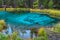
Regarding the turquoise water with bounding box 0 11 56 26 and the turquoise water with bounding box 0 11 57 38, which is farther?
the turquoise water with bounding box 0 11 56 26

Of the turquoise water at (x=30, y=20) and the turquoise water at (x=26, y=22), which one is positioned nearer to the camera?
the turquoise water at (x=26, y=22)

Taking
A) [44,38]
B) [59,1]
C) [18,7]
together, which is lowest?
[18,7]

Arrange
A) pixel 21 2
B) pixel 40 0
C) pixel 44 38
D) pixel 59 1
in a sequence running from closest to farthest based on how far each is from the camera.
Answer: pixel 44 38, pixel 59 1, pixel 40 0, pixel 21 2

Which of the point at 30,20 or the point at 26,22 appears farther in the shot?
the point at 30,20

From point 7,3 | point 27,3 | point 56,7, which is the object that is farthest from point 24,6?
point 56,7

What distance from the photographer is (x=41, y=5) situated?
48312 mm

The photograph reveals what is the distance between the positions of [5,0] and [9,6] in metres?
2.41

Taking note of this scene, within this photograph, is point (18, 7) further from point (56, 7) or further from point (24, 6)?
point (56, 7)

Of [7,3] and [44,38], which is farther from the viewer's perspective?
[7,3]

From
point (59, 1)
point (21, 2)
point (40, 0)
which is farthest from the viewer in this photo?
point (21, 2)

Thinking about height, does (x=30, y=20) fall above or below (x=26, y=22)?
below

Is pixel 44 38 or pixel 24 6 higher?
pixel 44 38

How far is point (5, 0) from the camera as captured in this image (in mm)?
54500

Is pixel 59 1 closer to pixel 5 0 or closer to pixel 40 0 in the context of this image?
pixel 40 0
